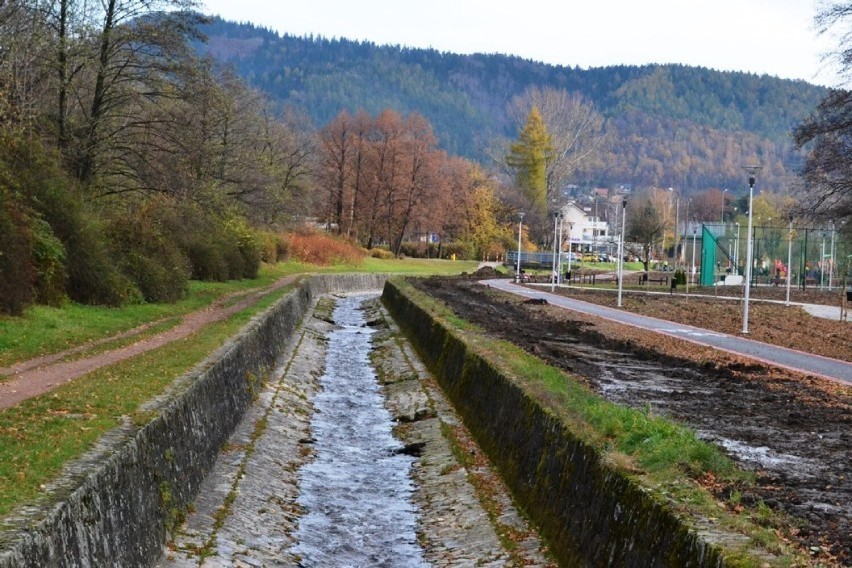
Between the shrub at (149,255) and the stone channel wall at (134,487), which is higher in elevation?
the shrub at (149,255)

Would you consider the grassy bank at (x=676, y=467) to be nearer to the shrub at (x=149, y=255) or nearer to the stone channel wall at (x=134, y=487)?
the stone channel wall at (x=134, y=487)

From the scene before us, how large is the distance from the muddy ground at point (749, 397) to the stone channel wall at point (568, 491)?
0.78 meters

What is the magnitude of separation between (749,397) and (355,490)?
6566 mm

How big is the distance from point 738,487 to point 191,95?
30.6m

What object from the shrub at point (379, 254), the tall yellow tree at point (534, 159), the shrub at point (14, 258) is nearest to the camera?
the shrub at point (14, 258)

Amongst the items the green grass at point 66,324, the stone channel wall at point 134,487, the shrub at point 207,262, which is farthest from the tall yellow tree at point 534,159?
the stone channel wall at point 134,487

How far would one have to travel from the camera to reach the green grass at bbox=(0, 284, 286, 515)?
8852 millimetres

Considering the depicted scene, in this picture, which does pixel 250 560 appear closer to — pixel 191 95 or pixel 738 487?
pixel 738 487

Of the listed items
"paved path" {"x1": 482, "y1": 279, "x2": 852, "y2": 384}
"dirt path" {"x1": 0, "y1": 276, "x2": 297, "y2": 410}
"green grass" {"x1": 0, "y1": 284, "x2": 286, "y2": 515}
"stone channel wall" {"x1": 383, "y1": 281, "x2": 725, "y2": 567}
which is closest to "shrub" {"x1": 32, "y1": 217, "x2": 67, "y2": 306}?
"dirt path" {"x1": 0, "y1": 276, "x2": 297, "y2": 410}

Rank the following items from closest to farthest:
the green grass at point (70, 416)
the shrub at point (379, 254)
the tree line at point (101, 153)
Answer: the green grass at point (70, 416) → the tree line at point (101, 153) → the shrub at point (379, 254)

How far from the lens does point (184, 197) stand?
3875 cm

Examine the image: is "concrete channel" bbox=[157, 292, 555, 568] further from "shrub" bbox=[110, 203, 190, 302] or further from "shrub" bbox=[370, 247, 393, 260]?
"shrub" bbox=[370, 247, 393, 260]

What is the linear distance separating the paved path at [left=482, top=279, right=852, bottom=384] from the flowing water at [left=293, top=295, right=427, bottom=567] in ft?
26.6

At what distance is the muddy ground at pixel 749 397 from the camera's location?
32.2 ft
